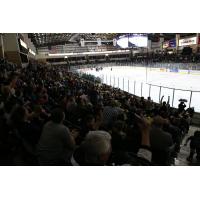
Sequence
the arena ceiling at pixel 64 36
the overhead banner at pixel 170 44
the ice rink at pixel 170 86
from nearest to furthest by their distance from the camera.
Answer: the ice rink at pixel 170 86 → the arena ceiling at pixel 64 36 → the overhead banner at pixel 170 44

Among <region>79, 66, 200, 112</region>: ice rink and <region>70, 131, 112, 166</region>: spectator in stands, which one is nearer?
<region>70, 131, 112, 166</region>: spectator in stands

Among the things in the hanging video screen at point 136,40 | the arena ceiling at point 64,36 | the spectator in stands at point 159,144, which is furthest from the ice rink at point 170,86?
the arena ceiling at point 64,36

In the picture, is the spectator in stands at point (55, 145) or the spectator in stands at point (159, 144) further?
the spectator in stands at point (159, 144)

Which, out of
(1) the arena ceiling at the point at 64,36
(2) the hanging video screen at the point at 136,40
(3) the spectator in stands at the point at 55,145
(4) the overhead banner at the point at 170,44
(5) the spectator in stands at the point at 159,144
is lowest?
(5) the spectator in stands at the point at 159,144

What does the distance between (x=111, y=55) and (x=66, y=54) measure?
9.88 m

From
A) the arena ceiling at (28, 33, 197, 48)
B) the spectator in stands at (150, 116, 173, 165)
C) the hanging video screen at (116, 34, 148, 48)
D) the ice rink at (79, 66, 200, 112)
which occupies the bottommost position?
the ice rink at (79, 66, 200, 112)

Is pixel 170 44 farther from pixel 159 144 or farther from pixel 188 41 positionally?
pixel 159 144

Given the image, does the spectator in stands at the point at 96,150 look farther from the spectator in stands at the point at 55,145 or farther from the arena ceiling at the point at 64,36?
the arena ceiling at the point at 64,36

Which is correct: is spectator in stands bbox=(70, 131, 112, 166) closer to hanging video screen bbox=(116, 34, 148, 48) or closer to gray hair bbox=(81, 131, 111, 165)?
gray hair bbox=(81, 131, 111, 165)

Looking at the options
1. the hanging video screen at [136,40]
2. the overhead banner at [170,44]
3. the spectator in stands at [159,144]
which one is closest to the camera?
the spectator in stands at [159,144]

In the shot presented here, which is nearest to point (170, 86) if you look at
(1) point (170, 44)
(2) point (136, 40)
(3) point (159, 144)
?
(2) point (136, 40)

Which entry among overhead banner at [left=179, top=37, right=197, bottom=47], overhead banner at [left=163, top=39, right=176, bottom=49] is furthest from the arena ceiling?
overhead banner at [left=163, top=39, right=176, bottom=49]

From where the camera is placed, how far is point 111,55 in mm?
49094
